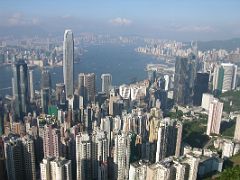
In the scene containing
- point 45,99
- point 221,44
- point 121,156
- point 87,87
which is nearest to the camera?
point 121,156

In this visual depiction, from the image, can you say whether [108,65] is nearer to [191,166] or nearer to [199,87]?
[199,87]

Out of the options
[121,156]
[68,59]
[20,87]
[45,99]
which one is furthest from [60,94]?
[121,156]

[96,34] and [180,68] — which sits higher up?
[96,34]

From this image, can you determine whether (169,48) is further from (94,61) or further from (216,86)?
(216,86)

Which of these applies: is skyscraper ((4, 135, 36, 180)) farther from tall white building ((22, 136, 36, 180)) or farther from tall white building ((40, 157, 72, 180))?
tall white building ((40, 157, 72, 180))

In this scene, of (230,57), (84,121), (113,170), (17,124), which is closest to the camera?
(113,170)

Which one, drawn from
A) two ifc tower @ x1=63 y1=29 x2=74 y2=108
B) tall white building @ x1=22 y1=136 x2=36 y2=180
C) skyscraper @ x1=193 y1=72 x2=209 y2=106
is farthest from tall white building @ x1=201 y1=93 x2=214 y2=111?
tall white building @ x1=22 y1=136 x2=36 y2=180

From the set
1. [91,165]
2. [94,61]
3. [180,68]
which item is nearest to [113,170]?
[91,165]
